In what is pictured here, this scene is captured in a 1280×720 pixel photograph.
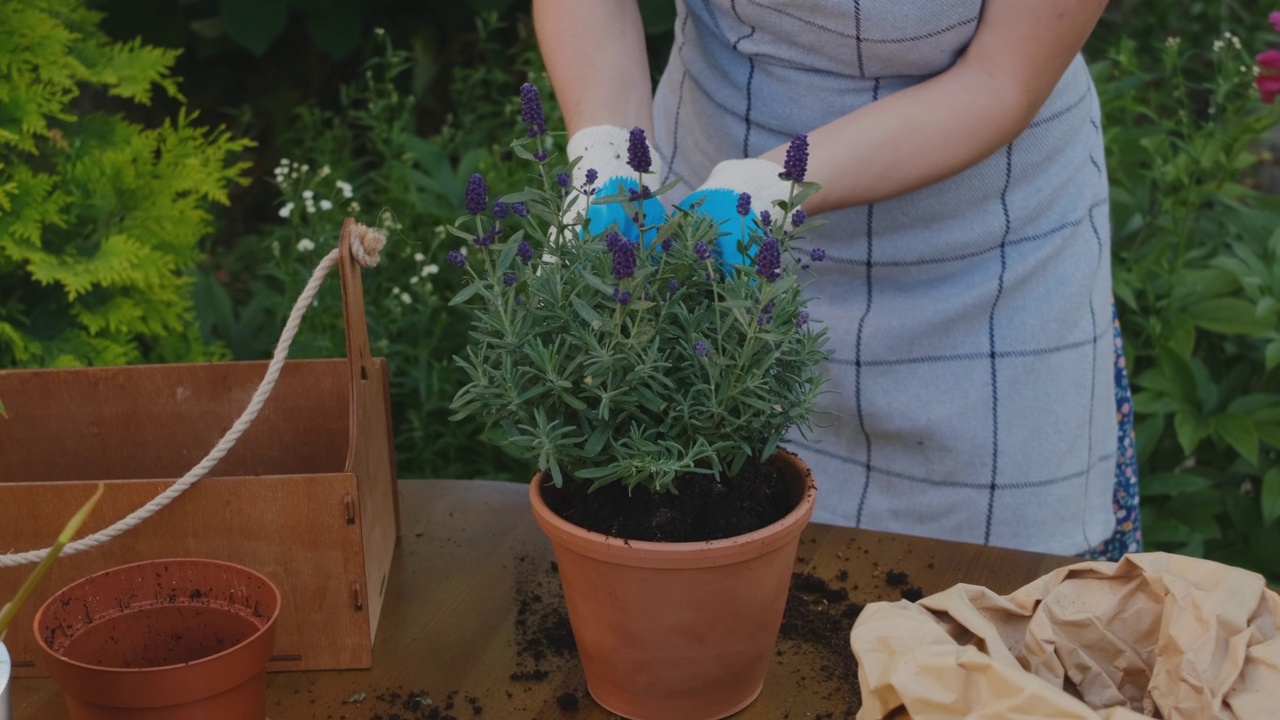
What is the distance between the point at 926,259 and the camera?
1.53 meters

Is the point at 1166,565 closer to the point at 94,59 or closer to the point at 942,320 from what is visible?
the point at 942,320

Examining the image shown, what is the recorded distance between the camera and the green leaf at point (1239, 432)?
2057 mm

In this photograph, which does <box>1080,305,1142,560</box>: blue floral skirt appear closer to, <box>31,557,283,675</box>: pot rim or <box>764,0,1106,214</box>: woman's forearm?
<box>764,0,1106,214</box>: woman's forearm

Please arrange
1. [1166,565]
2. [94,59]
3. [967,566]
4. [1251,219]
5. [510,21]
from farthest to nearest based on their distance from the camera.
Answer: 1. [510,21]
2. [1251,219]
3. [94,59]
4. [967,566]
5. [1166,565]

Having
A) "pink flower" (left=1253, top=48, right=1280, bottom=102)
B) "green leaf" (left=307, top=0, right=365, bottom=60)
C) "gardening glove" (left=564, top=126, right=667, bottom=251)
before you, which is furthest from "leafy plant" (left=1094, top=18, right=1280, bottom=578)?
"green leaf" (left=307, top=0, right=365, bottom=60)

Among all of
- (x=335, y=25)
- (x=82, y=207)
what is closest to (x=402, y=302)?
(x=82, y=207)

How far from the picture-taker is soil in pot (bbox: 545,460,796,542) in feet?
3.08

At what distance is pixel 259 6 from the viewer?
3.11 metres

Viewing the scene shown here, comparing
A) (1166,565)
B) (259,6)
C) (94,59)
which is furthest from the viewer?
(259,6)

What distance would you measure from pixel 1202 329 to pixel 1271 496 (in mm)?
446

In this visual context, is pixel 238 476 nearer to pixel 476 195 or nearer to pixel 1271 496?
pixel 476 195

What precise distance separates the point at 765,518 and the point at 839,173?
0.45 m

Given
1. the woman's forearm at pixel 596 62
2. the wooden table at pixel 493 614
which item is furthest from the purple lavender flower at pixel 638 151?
the woman's forearm at pixel 596 62

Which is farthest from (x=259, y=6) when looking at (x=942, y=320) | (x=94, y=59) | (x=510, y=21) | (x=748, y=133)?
(x=942, y=320)
